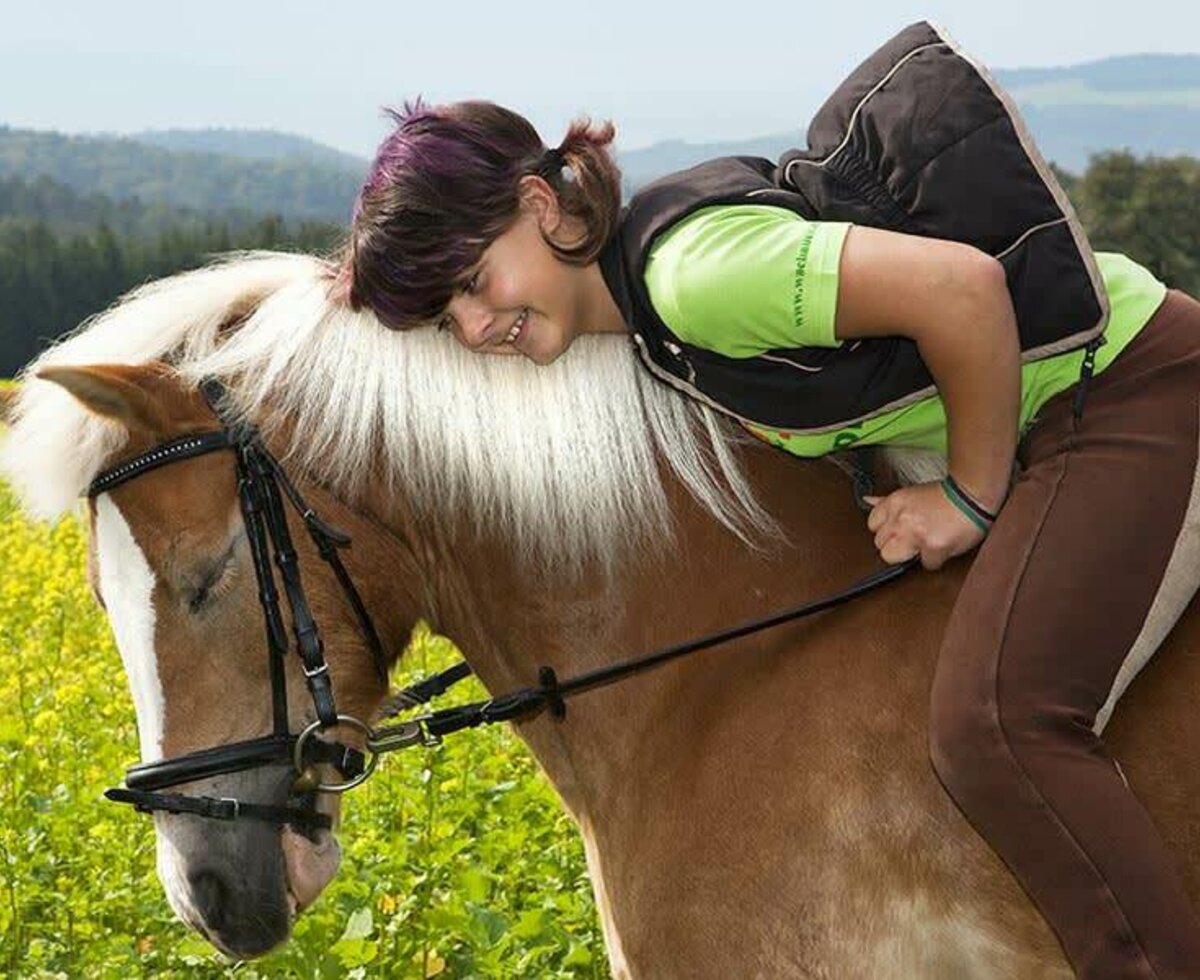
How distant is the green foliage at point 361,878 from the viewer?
4359 millimetres

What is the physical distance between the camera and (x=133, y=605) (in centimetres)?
300

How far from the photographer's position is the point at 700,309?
2760 millimetres

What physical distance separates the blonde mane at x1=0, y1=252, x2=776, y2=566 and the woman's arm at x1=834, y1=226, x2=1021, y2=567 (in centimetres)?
41

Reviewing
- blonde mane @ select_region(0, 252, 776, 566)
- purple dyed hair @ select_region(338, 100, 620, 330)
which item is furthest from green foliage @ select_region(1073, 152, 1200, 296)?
purple dyed hair @ select_region(338, 100, 620, 330)

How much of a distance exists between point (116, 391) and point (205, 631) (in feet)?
1.50

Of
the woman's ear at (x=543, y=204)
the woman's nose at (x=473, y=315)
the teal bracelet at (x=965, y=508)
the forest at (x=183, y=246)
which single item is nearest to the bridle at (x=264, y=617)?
the woman's nose at (x=473, y=315)

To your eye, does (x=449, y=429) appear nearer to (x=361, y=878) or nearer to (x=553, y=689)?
(x=553, y=689)

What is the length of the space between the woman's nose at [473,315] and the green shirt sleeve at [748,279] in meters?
0.30

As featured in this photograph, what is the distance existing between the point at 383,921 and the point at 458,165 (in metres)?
2.67

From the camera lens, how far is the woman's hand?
9.35ft

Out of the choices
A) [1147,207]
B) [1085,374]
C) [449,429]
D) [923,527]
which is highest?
[1085,374]

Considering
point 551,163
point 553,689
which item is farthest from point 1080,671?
point 551,163

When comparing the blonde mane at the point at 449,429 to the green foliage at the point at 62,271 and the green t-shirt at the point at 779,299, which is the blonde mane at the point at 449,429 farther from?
the green foliage at the point at 62,271

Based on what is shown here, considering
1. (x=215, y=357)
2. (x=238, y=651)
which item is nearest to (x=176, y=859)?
(x=238, y=651)
